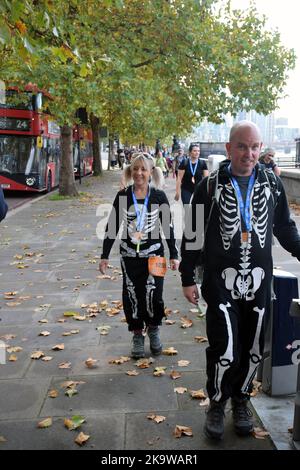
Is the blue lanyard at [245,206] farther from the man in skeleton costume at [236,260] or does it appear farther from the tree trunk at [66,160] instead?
the tree trunk at [66,160]

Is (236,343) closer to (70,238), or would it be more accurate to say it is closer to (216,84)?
(70,238)

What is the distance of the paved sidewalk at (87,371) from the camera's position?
11.1 ft

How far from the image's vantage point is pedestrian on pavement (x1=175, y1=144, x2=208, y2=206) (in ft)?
32.0

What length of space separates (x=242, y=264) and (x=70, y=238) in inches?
329

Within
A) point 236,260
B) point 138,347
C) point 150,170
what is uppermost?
point 150,170

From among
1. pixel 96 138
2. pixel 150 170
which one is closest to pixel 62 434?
pixel 150 170

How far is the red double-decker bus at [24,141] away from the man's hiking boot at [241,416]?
630 inches

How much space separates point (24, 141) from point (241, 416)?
17522mm

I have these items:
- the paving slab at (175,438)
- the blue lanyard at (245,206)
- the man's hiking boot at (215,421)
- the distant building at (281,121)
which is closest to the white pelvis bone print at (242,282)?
the blue lanyard at (245,206)

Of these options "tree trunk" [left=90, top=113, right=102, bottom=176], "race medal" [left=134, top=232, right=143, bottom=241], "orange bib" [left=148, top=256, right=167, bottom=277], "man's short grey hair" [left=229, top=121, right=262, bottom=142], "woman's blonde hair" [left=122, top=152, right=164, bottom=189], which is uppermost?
"tree trunk" [left=90, top=113, right=102, bottom=176]

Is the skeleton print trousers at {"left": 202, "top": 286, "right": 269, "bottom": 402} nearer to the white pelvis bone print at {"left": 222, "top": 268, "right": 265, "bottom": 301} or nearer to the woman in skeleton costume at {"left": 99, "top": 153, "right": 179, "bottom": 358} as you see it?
the white pelvis bone print at {"left": 222, "top": 268, "right": 265, "bottom": 301}

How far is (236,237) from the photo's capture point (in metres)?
3.16

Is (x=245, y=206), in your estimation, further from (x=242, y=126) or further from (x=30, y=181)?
(x=30, y=181)

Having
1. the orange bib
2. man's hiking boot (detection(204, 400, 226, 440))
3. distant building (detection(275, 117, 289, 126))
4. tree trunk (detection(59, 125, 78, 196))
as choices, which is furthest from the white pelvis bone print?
distant building (detection(275, 117, 289, 126))
